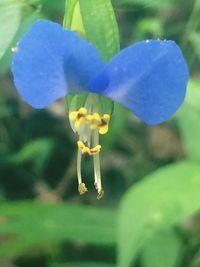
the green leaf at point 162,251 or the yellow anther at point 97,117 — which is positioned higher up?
the yellow anther at point 97,117

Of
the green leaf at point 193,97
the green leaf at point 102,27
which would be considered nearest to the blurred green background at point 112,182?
the green leaf at point 193,97

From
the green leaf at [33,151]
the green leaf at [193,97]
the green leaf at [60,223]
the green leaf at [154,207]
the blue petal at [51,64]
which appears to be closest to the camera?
the blue petal at [51,64]

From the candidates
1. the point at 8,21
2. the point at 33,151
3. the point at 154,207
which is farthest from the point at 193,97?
the point at 8,21

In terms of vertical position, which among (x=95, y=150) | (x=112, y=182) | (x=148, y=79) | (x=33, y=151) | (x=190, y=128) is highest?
(x=148, y=79)

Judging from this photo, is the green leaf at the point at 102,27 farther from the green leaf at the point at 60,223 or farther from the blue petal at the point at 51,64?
the green leaf at the point at 60,223

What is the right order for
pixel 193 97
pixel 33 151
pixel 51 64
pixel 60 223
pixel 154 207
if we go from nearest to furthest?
1. pixel 51 64
2. pixel 154 207
3. pixel 193 97
4. pixel 60 223
5. pixel 33 151

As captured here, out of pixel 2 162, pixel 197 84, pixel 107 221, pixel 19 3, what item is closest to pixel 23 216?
pixel 107 221

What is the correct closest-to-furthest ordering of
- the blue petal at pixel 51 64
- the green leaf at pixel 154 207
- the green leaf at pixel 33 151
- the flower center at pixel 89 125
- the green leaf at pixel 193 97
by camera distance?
1. the blue petal at pixel 51 64
2. the flower center at pixel 89 125
3. the green leaf at pixel 154 207
4. the green leaf at pixel 193 97
5. the green leaf at pixel 33 151

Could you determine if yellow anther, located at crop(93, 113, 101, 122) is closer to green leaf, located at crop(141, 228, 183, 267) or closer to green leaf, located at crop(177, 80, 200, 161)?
green leaf, located at crop(177, 80, 200, 161)

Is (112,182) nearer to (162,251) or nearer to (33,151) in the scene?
(33,151)
